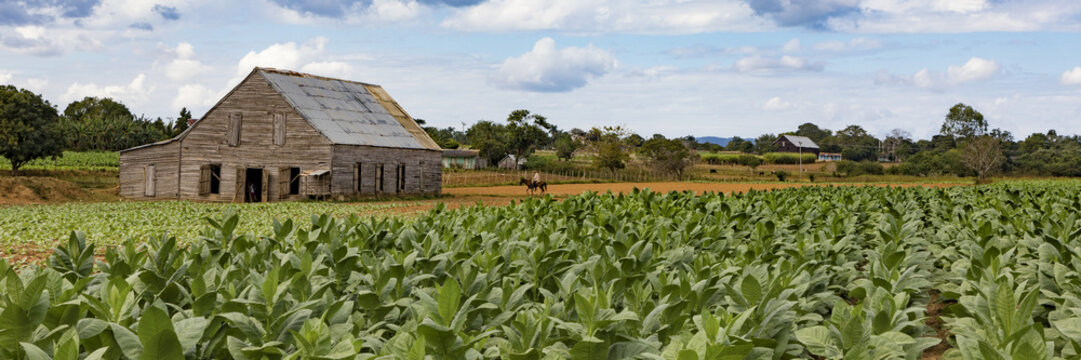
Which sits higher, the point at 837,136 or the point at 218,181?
the point at 837,136

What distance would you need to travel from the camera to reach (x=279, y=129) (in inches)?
1455

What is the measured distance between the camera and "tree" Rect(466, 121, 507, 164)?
100312 millimetres

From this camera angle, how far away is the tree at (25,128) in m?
54.5

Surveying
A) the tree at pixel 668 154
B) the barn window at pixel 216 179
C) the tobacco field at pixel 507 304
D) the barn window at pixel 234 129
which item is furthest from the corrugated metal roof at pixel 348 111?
the tree at pixel 668 154

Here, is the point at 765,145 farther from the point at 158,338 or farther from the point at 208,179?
the point at 158,338

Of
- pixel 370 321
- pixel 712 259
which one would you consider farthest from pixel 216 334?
pixel 712 259

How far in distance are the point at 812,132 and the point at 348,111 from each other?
6186 inches

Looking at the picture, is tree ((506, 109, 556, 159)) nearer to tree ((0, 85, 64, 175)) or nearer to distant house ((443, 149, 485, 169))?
distant house ((443, 149, 485, 169))

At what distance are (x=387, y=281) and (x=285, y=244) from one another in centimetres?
206

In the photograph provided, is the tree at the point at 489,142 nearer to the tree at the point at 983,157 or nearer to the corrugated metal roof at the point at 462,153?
the corrugated metal roof at the point at 462,153

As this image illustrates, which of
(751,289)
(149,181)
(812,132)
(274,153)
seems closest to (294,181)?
(274,153)

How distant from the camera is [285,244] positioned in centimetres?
525

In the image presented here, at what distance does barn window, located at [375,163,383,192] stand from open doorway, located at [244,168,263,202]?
5.75 meters

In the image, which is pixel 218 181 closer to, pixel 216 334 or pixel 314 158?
pixel 314 158
